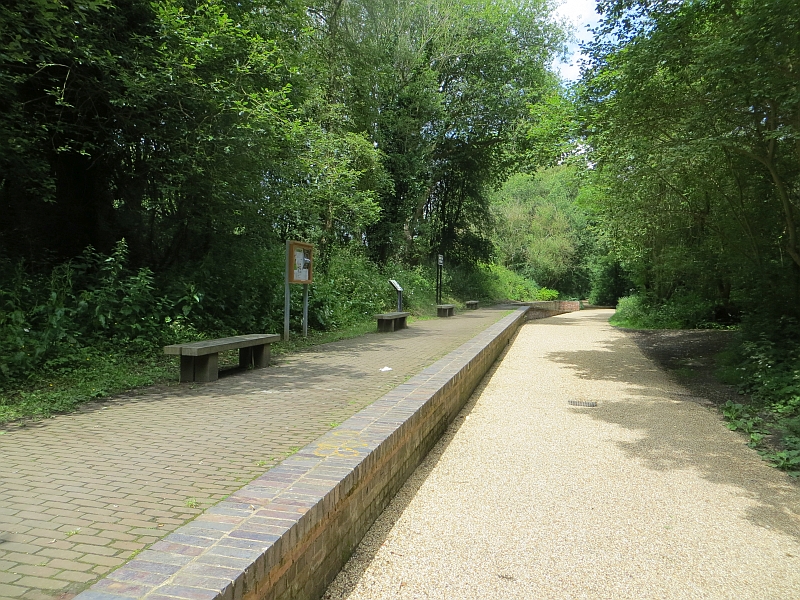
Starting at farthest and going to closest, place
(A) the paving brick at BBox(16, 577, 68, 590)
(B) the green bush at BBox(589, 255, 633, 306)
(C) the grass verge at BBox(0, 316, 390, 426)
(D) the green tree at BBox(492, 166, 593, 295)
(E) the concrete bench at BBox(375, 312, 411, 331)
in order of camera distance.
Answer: (B) the green bush at BBox(589, 255, 633, 306) → (D) the green tree at BBox(492, 166, 593, 295) → (E) the concrete bench at BBox(375, 312, 411, 331) → (C) the grass verge at BBox(0, 316, 390, 426) → (A) the paving brick at BBox(16, 577, 68, 590)

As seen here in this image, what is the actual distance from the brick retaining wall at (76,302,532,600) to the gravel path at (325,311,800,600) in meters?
0.26

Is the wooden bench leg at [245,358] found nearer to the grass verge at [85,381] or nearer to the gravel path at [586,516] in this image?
the grass verge at [85,381]

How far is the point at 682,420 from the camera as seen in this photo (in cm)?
702

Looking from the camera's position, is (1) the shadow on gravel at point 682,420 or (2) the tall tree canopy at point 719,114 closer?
(1) the shadow on gravel at point 682,420

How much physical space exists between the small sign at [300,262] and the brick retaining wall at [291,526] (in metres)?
6.51

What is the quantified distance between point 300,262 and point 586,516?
8.18 metres

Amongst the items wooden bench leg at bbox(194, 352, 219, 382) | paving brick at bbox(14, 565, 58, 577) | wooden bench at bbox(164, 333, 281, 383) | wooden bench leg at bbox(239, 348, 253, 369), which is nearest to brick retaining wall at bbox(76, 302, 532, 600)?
paving brick at bbox(14, 565, 58, 577)

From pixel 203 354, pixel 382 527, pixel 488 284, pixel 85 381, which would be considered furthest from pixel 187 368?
pixel 488 284

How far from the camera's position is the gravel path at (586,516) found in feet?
10.6

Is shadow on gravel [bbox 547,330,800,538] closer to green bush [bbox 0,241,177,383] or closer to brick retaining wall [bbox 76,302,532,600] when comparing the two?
brick retaining wall [bbox 76,302,532,600]

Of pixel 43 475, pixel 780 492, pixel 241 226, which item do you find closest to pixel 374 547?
pixel 43 475

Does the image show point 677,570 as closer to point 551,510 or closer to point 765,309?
point 551,510

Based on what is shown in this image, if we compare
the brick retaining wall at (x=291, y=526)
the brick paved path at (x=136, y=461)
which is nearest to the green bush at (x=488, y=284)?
the brick paved path at (x=136, y=461)

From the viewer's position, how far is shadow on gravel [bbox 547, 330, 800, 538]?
4.66 meters
